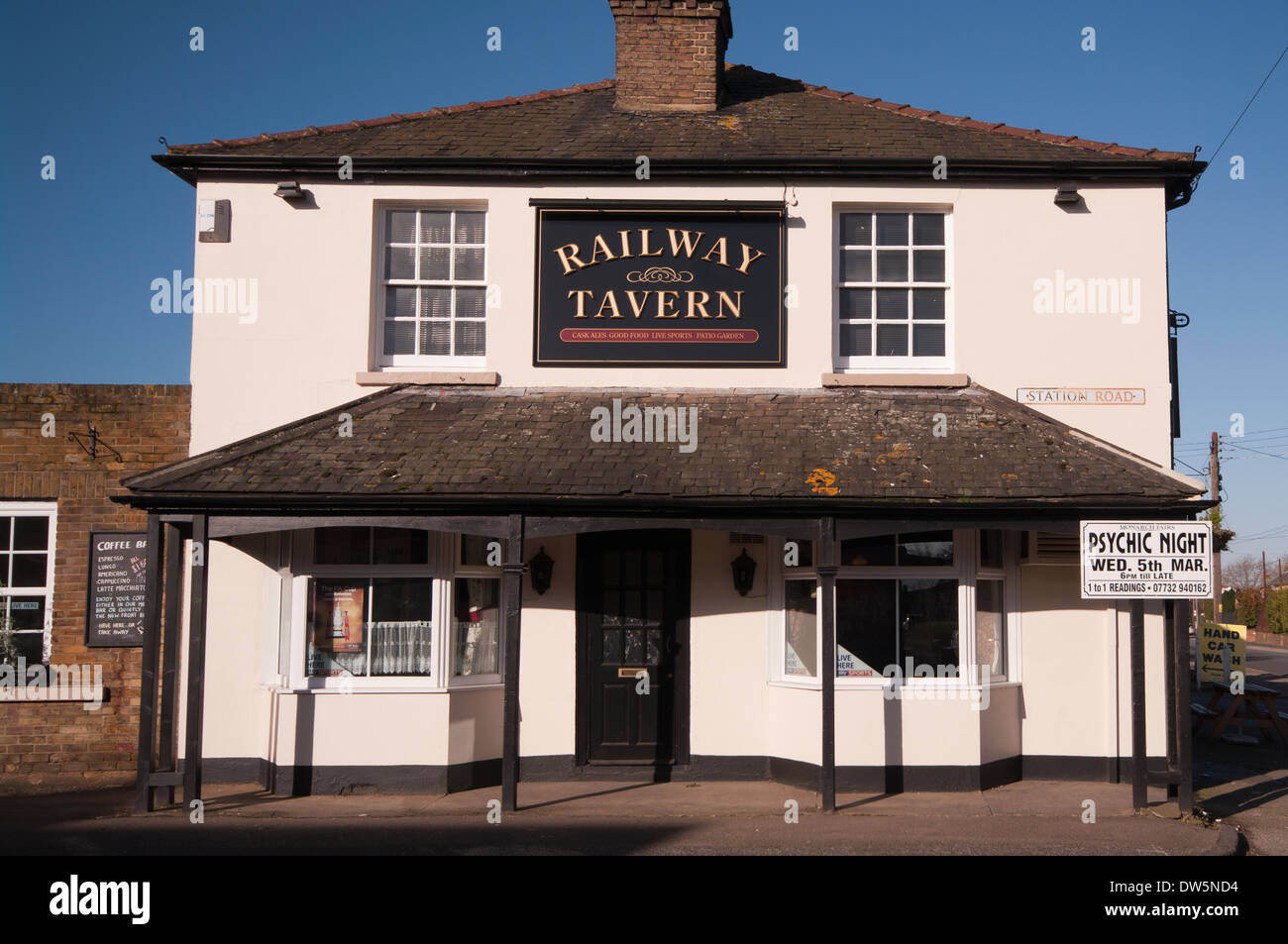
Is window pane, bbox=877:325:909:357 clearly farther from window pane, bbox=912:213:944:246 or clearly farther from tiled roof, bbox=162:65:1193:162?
tiled roof, bbox=162:65:1193:162

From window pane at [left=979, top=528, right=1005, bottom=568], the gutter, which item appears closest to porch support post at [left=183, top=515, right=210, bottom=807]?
the gutter

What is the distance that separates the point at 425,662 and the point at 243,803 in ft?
6.50

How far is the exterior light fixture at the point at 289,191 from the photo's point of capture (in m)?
10.6

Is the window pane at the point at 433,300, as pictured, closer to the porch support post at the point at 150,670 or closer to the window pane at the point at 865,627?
the porch support post at the point at 150,670

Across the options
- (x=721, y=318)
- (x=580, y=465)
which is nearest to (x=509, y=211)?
(x=721, y=318)

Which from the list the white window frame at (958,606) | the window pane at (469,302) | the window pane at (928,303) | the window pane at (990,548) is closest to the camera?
the white window frame at (958,606)

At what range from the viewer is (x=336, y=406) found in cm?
1053

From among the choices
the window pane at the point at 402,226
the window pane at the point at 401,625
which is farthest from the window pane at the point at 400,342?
the window pane at the point at 401,625

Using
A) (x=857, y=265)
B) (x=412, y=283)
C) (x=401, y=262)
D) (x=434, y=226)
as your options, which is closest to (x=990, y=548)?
(x=857, y=265)

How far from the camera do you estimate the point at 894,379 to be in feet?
34.6

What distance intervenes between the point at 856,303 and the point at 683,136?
261 cm

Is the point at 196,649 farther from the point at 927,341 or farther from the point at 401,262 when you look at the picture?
the point at 927,341

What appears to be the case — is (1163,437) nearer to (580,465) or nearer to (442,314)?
(580,465)

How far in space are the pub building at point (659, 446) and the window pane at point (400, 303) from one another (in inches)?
2.1
